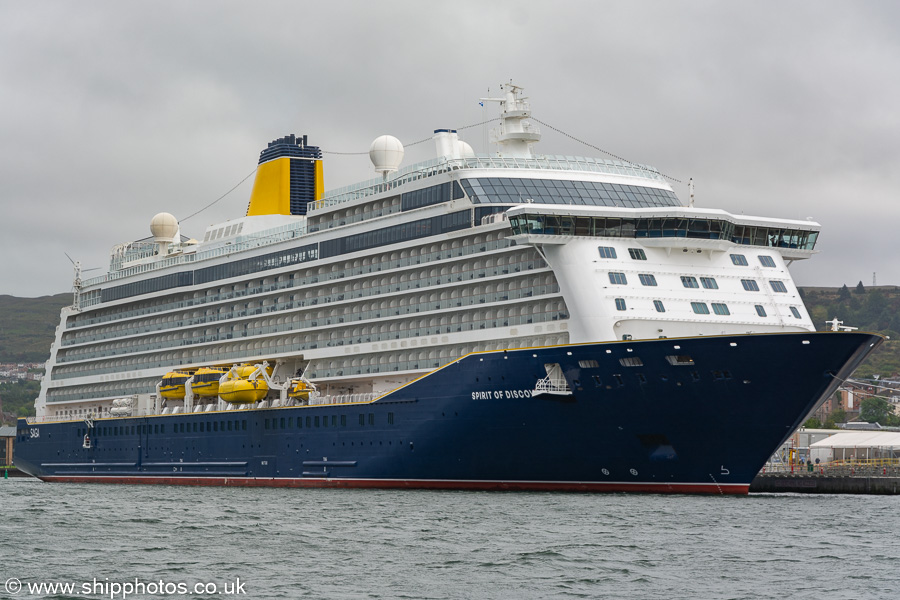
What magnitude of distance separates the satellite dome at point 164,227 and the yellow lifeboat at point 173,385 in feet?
41.2

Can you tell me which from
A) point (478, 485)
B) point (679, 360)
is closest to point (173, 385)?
point (478, 485)

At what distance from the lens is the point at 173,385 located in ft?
193

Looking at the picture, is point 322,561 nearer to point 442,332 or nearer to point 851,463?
point 442,332

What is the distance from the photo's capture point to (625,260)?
138ft

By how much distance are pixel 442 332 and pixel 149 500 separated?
41.7 ft

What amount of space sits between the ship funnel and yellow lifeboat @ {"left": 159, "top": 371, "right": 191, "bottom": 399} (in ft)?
30.9

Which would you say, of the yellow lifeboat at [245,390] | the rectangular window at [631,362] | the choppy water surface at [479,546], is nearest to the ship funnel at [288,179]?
the yellow lifeboat at [245,390]

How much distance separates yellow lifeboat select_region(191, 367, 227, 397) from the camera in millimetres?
56156

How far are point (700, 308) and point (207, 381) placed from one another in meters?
25.1

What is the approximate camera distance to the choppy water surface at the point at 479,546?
23.8 metres

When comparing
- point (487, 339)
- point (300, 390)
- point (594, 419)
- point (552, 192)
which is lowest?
point (594, 419)

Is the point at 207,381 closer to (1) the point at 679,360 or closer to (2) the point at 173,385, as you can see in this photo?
(2) the point at 173,385

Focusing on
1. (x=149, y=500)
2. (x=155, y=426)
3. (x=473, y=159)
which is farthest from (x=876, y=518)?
(x=155, y=426)

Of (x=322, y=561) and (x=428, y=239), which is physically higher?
(x=428, y=239)
